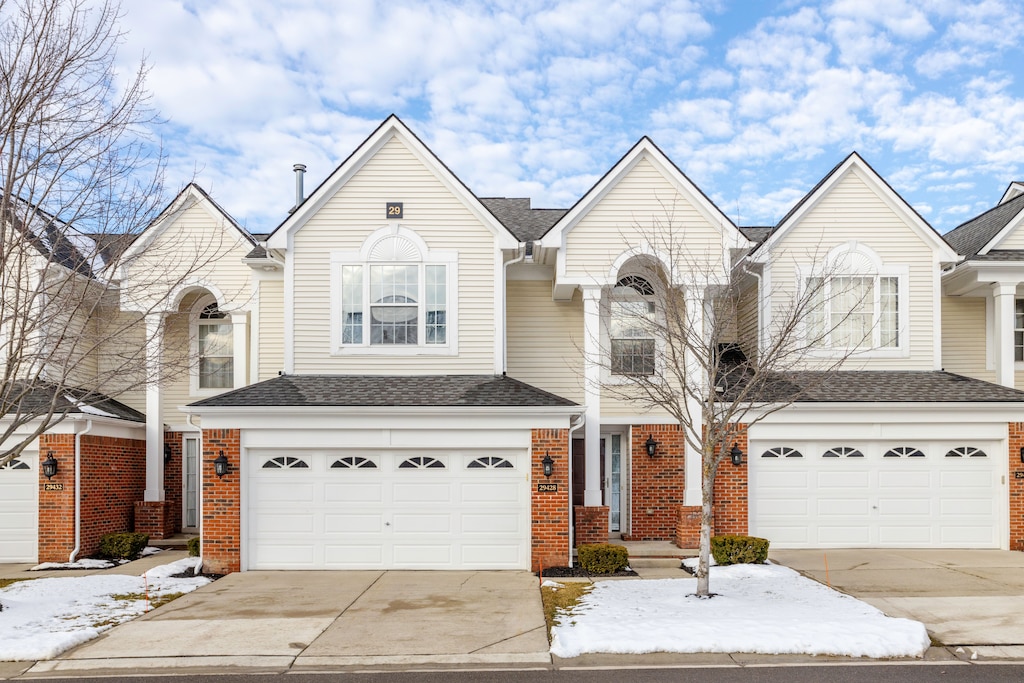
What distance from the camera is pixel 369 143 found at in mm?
16688

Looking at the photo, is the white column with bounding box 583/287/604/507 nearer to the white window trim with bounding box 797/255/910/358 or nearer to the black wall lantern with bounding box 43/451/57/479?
the white window trim with bounding box 797/255/910/358

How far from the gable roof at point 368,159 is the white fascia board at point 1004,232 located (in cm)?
1048

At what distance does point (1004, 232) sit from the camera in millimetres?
18016

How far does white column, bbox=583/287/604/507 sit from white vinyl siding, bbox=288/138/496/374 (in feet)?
6.59

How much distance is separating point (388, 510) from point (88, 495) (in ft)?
21.6

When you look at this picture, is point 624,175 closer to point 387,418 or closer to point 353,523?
point 387,418

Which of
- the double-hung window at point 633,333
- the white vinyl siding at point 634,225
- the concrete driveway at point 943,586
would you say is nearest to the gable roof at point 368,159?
the white vinyl siding at point 634,225

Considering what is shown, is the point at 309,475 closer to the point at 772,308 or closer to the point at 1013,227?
the point at 772,308

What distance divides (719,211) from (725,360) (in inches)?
167

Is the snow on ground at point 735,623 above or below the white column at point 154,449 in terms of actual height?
below

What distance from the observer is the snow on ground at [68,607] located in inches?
375

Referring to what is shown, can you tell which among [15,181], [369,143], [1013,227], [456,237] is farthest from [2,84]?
[1013,227]

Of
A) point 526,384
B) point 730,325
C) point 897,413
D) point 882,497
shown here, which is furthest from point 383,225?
point 882,497

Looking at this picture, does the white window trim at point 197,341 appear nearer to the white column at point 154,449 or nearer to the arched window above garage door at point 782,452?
the white column at point 154,449
